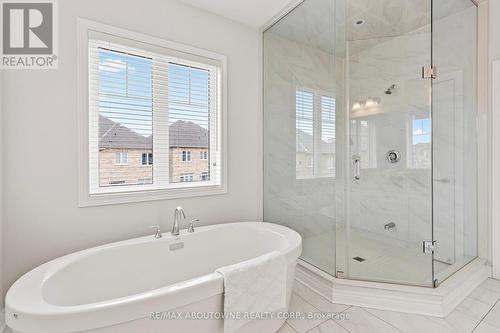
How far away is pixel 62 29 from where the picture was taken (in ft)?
Answer: 5.84

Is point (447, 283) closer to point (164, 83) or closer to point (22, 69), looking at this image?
point (164, 83)

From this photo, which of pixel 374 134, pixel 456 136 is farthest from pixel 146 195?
pixel 456 136

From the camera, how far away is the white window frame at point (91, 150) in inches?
72.4

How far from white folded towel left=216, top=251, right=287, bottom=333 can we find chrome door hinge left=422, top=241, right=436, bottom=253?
4.92 feet

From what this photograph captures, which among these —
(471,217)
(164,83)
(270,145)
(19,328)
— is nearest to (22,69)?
(164,83)

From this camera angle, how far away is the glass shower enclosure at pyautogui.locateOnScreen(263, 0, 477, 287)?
7.40 ft

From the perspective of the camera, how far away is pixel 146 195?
211 centimetres

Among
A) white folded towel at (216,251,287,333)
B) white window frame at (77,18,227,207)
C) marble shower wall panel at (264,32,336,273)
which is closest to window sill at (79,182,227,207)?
white window frame at (77,18,227,207)

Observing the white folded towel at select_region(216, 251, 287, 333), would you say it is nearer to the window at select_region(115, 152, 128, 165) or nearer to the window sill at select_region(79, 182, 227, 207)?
the window sill at select_region(79, 182, 227, 207)

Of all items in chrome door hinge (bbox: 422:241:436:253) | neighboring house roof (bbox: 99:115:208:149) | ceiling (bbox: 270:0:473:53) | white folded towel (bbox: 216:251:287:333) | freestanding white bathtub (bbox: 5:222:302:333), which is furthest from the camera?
ceiling (bbox: 270:0:473:53)

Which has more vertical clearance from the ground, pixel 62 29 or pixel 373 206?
pixel 62 29

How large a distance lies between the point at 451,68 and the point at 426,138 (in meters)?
0.71

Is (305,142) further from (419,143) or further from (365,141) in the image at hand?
(419,143)

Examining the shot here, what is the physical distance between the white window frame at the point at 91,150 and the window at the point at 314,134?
2.72ft
